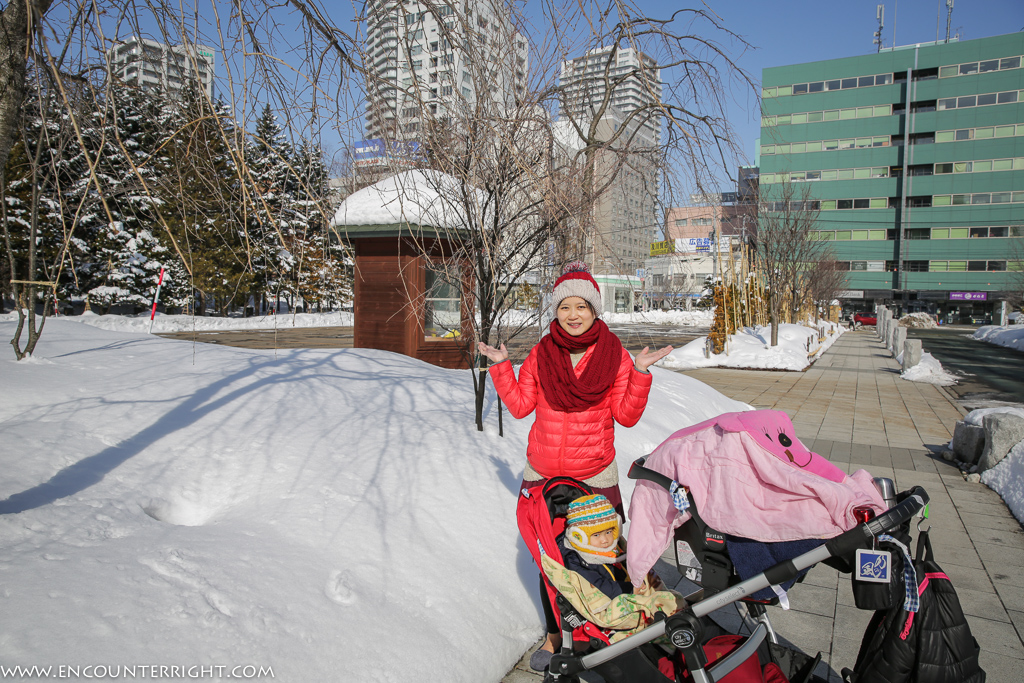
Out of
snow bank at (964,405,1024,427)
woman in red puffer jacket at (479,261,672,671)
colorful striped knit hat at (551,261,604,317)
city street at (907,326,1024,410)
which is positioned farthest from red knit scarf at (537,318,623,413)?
city street at (907,326,1024,410)

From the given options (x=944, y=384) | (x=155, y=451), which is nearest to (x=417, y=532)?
(x=155, y=451)

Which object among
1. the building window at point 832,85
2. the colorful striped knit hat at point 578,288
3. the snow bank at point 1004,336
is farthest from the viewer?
the building window at point 832,85

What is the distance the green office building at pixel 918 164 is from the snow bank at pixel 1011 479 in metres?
53.7

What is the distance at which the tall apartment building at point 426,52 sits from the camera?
9.09 feet

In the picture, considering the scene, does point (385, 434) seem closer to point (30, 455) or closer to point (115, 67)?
point (30, 455)

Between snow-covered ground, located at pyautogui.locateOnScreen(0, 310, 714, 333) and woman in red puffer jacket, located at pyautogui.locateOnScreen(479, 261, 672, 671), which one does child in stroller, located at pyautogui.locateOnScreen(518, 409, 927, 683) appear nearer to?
woman in red puffer jacket, located at pyautogui.locateOnScreen(479, 261, 672, 671)

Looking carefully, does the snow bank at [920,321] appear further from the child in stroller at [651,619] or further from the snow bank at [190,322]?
the child in stroller at [651,619]

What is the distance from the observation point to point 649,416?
21.1 ft

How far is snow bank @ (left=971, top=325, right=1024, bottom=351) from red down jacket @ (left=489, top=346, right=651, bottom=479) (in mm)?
32108

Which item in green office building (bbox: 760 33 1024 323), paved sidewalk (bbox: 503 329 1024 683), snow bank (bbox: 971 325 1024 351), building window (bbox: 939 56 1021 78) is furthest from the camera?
green office building (bbox: 760 33 1024 323)

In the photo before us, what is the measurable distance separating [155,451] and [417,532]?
173 cm

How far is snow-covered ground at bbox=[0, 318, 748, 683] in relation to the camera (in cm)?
209

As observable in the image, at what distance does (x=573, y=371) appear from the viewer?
278cm

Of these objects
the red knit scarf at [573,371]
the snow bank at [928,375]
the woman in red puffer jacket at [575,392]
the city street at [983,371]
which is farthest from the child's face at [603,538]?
the snow bank at [928,375]
